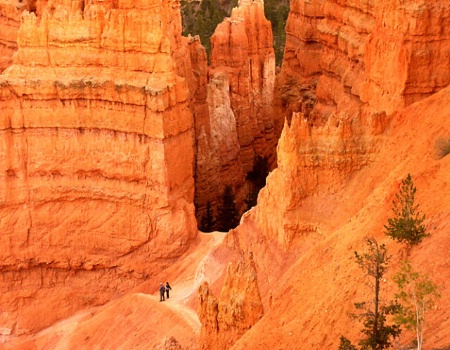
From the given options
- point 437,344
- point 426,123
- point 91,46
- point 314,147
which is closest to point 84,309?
point 91,46

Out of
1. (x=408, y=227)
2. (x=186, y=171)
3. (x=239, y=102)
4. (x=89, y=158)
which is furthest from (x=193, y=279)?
(x=239, y=102)

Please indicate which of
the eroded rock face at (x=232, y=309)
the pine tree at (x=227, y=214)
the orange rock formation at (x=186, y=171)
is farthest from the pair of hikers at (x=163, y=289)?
the pine tree at (x=227, y=214)

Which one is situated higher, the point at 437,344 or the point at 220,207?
the point at 437,344

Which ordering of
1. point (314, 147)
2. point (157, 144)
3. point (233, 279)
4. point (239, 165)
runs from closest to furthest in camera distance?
point (233, 279) → point (314, 147) → point (157, 144) → point (239, 165)

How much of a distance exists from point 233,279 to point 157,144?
10.1 meters

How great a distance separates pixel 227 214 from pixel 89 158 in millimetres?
8178

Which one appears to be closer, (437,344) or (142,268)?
(437,344)

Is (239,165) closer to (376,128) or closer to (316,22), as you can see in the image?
(316,22)

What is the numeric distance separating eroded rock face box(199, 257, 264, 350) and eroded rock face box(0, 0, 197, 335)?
989 centimetres

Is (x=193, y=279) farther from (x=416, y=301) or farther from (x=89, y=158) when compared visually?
(x=416, y=301)

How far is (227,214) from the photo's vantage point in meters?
36.8

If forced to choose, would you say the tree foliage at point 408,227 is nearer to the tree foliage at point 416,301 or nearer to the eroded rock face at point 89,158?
the tree foliage at point 416,301

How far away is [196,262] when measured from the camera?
30.0m

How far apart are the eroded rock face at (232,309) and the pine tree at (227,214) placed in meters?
15.7
